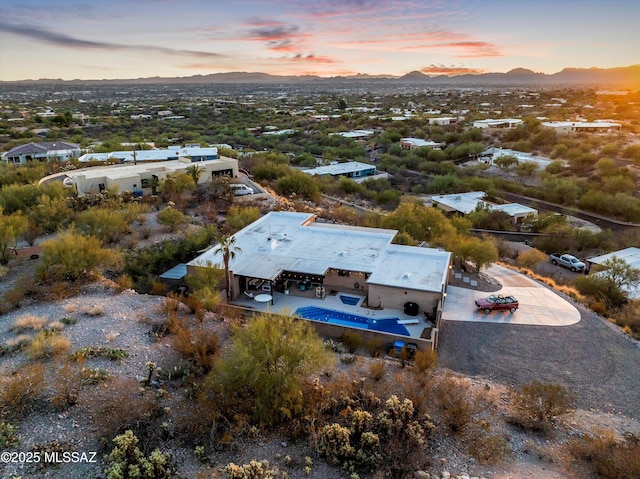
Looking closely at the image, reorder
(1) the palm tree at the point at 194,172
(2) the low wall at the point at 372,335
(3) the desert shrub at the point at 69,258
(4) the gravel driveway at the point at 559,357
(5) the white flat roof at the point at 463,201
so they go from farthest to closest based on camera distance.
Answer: (5) the white flat roof at the point at 463,201, (1) the palm tree at the point at 194,172, (3) the desert shrub at the point at 69,258, (2) the low wall at the point at 372,335, (4) the gravel driveway at the point at 559,357

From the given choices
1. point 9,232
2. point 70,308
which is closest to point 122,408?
point 70,308

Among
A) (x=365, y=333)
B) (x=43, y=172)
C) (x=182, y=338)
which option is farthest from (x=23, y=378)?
(x=43, y=172)

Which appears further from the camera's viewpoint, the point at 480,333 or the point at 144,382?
the point at 480,333

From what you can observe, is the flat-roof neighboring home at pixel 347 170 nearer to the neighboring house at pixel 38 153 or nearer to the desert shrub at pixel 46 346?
the neighboring house at pixel 38 153

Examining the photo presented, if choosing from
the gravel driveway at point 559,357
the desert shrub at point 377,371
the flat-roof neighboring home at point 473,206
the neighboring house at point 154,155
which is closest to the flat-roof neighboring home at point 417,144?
the flat-roof neighboring home at point 473,206

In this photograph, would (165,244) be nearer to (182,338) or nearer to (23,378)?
(182,338)
